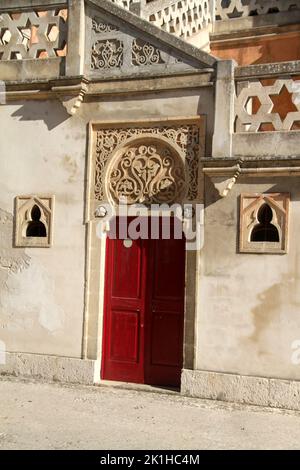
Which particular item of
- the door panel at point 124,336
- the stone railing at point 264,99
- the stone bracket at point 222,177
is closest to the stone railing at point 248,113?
the stone railing at point 264,99

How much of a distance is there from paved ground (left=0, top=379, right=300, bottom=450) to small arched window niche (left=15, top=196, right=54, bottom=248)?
1.95 meters

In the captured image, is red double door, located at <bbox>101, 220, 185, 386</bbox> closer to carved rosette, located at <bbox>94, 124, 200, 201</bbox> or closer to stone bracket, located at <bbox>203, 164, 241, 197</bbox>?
carved rosette, located at <bbox>94, 124, 200, 201</bbox>

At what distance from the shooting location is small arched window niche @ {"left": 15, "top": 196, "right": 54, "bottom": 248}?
27.1ft

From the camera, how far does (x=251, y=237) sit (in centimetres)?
736

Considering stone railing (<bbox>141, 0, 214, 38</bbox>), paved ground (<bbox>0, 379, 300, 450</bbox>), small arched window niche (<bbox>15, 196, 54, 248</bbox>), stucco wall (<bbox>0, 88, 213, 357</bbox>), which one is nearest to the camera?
paved ground (<bbox>0, 379, 300, 450</bbox>)

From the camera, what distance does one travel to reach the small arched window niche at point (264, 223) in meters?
7.11

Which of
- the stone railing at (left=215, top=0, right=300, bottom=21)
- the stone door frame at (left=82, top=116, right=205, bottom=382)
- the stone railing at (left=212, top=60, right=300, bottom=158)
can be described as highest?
the stone railing at (left=215, top=0, right=300, bottom=21)

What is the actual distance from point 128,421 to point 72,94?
427cm

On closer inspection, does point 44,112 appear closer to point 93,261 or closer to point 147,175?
point 147,175

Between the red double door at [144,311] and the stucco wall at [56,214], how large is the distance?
1.44ft

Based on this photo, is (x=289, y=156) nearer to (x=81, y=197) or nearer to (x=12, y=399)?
(x=81, y=197)

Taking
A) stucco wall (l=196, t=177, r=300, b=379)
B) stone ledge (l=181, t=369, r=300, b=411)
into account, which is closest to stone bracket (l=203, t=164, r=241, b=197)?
stucco wall (l=196, t=177, r=300, b=379)

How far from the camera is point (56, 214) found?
8250 mm

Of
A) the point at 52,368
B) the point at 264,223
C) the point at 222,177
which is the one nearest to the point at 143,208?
the point at 222,177
